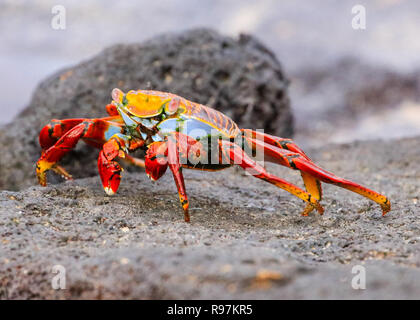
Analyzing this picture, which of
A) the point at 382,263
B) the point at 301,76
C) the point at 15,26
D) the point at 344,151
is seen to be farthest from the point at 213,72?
the point at 15,26

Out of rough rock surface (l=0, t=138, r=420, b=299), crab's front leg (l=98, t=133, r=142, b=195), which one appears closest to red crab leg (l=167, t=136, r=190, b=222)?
rough rock surface (l=0, t=138, r=420, b=299)

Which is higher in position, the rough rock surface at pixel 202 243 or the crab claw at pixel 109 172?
the crab claw at pixel 109 172

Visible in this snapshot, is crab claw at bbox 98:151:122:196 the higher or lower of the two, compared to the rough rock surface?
higher

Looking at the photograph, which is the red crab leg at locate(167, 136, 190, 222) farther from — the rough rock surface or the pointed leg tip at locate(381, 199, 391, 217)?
the pointed leg tip at locate(381, 199, 391, 217)

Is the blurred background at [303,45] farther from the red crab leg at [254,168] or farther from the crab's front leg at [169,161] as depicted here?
the crab's front leg at [169,161]

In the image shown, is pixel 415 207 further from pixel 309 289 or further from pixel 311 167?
pixel 309 289

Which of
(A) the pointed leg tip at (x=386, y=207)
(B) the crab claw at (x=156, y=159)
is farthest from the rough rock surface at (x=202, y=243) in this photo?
(B) the crab claw at (x=156, y=159)
